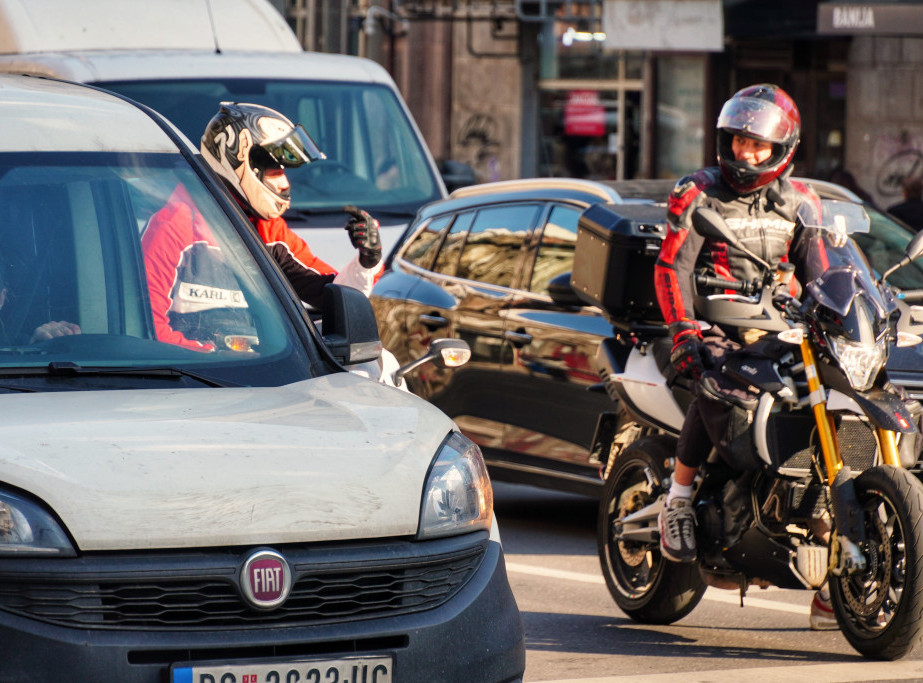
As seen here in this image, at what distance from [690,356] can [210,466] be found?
302 cm

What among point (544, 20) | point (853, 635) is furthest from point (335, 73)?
point (544, 20)

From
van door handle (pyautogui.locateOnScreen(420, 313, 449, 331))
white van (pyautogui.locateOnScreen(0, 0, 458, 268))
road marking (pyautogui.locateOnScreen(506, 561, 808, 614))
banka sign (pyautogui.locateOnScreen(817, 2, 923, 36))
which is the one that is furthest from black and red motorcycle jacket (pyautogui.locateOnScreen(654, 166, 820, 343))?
banka sign (pyautogui.locateOnScreen(817, 2, 923, 36))

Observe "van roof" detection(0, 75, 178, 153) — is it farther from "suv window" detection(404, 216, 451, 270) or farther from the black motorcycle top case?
"suv window" detection(404, 216, 451, 270)

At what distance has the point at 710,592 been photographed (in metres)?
8.10

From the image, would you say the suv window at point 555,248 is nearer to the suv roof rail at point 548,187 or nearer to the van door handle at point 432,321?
the suv roof rail at point 548,187

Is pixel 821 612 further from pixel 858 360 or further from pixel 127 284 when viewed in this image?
pixel 127 284

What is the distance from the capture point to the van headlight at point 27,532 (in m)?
3.80

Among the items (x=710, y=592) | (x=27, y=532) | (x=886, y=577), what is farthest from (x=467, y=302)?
(x=27, y=532)

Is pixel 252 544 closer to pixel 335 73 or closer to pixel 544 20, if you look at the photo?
pixel 335 73

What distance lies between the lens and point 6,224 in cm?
480

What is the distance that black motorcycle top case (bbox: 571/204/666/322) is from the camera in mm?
7680

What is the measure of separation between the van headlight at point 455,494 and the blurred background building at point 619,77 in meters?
18.4

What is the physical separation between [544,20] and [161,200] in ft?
71.3

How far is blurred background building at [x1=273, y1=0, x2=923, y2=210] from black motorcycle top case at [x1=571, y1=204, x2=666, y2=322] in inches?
586
